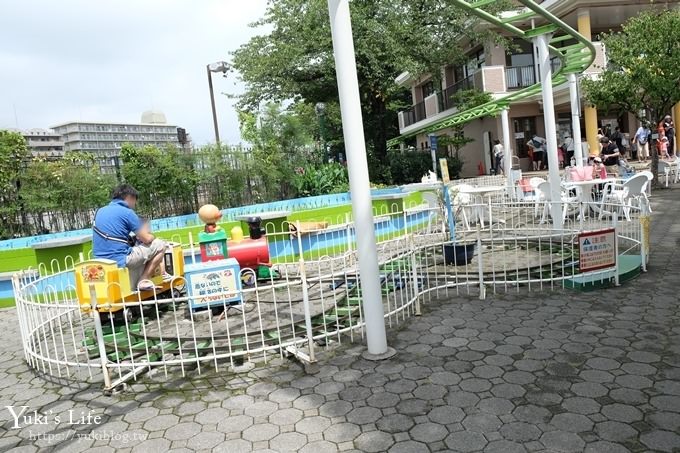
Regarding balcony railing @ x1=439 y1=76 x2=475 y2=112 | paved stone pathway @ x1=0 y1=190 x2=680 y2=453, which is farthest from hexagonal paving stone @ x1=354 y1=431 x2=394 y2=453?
balcony railing @ x1=439 y1=76 x2=475 y2=112

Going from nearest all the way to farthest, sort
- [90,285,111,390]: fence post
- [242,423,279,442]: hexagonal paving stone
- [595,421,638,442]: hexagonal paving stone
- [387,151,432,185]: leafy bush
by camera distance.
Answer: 1. [595,421,638,442]: hexagonal paving stone
2. [242,423,279,442]: hexagonal paving stone
3. [90,285,111,390]: fence post
4. [387,151,432,185]: leafy bush

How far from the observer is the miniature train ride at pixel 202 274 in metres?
4.88

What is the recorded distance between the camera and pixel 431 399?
3.42 meters

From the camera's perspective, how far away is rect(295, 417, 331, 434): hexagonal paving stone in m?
3.16

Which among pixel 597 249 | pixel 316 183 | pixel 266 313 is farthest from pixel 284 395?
pixel 316 183

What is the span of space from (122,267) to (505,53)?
22124mm

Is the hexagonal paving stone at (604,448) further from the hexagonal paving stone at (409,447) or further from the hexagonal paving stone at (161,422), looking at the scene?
the hexagonal paving stone at (161,422)

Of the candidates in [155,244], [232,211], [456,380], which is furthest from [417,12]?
[456,380]

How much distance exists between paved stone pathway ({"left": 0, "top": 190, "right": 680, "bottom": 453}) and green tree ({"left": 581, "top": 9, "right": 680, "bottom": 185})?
10.4 metres

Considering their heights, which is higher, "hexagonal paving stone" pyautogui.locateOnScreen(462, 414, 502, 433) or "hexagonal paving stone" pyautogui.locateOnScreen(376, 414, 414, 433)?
"hexagonal paving stone" pyautogui.locateOnScreen(376, 414, 414, 433)

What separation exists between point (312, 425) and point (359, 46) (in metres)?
16.2

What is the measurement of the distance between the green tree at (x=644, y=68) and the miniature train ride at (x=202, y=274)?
446 inches

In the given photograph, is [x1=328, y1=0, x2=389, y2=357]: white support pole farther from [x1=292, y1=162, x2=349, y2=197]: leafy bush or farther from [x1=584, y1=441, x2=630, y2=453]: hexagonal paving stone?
[x1=292, y1=162, x2=349, y2=197]: leafy bush

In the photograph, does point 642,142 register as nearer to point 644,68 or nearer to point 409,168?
point 644,68
